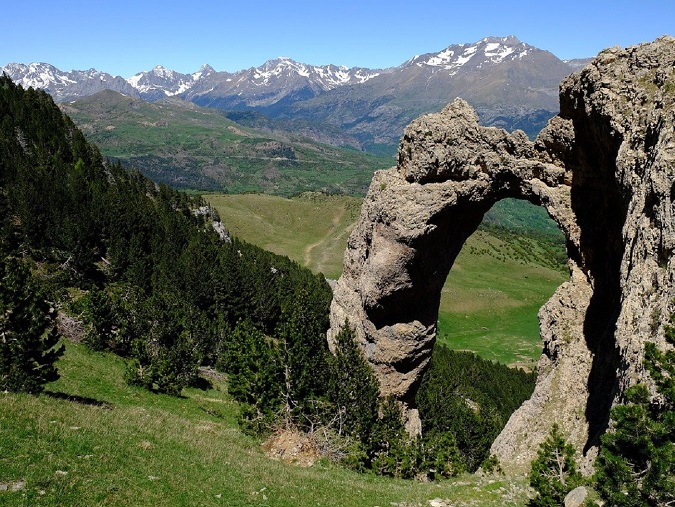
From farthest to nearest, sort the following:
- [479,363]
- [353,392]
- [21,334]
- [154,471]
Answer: [479,363], [353,392], [21,334], [154,471]

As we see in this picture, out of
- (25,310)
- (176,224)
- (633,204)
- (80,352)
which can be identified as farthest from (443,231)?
(176,224)

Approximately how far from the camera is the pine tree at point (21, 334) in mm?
28141

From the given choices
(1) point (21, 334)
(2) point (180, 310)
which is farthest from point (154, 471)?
(2) point (180, 310)

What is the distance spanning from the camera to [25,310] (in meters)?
30.0

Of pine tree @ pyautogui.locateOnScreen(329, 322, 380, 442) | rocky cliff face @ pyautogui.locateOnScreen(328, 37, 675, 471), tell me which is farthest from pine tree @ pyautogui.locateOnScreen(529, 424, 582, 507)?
pine tree @ pyautogui.locateOnScreen(329, 322, 380, 442)

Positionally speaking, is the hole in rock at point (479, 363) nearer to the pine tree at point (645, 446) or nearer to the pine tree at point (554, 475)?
the pine tree at point (554, 475)

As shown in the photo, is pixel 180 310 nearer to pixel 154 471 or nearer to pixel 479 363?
pixel 154 471

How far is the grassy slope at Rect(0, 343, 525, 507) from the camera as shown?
18.1 meters

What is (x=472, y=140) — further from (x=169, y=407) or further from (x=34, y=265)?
(x=34, y=265)

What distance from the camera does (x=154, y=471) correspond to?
21.1m

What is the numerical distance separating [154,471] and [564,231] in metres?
27.3

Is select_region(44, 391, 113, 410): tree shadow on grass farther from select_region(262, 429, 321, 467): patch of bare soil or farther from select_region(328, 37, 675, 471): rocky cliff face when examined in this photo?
select_region(328, 37, 675, 471): rocky cliff face

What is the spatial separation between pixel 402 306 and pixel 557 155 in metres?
16.1

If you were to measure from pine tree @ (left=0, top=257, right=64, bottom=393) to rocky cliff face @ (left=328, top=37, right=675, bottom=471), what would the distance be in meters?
22.0
